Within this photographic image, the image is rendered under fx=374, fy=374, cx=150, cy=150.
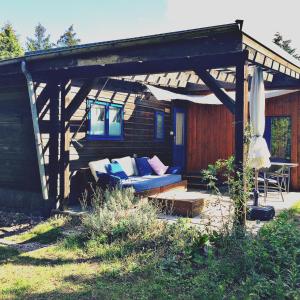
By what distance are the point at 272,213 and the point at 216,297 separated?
354 centimetres

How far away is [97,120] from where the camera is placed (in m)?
8.73

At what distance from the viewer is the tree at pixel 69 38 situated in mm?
46406

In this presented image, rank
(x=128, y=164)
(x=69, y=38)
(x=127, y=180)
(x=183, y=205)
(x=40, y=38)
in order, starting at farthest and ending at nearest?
1. (x=40, y=38)
2. (x=69, y=38)
3. (x=128, y=164)
4. (x=127, y=180)
5. (x=183, y=205)

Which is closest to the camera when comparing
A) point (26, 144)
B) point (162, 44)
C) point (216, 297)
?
point (216, 297)

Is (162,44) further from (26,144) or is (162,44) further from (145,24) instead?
(145,24)

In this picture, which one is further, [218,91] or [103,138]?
[103,138]

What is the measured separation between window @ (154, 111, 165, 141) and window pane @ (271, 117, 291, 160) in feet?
10.5

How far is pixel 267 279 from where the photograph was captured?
3895 mm

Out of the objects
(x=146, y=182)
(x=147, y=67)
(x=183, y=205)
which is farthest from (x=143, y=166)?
(x=147, y=67)

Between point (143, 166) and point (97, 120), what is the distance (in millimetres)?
1715

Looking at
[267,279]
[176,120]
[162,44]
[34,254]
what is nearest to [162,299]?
[267,279]

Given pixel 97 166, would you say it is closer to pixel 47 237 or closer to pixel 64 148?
pixel 64 148

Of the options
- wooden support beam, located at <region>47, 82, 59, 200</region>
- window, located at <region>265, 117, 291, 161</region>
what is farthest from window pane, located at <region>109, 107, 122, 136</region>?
window, located at <region>265, 117, 291, 161</region>

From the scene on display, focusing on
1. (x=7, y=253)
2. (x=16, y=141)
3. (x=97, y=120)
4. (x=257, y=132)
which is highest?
(x=97, y=120)
